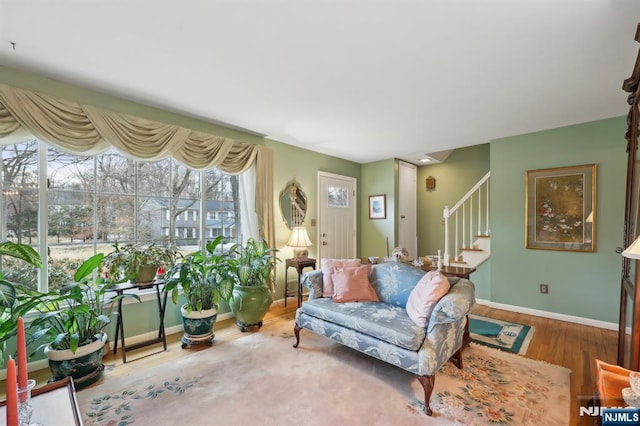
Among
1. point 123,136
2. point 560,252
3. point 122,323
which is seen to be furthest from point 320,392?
point 560,252

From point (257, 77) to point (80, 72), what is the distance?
141 centimetres

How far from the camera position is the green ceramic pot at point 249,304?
303cm

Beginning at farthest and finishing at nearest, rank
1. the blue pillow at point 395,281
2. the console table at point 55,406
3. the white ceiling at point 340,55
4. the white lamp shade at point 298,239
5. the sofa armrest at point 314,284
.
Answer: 1. the white lamp shade at point 298,239
2. the sofa armrest at point 314,284
3. the blue pillow at point 395,281
4. the white ceiling at point 340,55
5. the console table at point 55,406

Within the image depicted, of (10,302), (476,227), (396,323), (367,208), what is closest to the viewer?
(10,302)

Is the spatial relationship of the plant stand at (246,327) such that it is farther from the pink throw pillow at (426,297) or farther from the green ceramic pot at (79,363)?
the pink throw pillow at (426,297)

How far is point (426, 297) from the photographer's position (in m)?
2.08

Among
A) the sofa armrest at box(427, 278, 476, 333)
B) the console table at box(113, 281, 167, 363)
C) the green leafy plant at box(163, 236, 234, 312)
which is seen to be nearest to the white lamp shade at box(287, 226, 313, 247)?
the green leafy plant at box(163, 236, 234, 312)

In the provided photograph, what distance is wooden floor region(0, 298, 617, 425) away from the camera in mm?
2145

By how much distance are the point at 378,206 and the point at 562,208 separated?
8.66 feet

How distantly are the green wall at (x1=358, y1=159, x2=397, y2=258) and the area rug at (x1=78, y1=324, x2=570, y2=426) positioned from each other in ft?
9.02

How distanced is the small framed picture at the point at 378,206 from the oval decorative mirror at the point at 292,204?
63.9 inches

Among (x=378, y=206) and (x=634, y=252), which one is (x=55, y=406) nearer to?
(x=634, y=252)

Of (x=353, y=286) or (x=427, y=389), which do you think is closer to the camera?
(x=427, y=389)

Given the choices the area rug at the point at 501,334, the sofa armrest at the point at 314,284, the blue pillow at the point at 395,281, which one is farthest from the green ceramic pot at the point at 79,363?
the area rug at the point at 501,334
